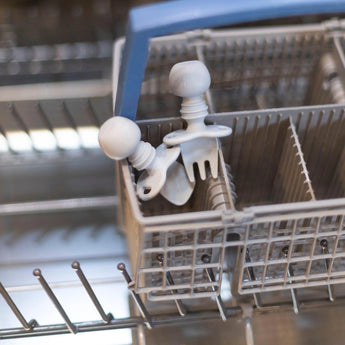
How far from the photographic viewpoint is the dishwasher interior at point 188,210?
1.75ft

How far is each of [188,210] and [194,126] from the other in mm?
167

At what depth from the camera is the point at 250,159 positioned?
69 cm

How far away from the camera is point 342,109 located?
0.62m

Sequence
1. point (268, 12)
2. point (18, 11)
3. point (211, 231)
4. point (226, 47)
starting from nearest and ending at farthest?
point (268, 12) → point (211, 231) → point (226, 47) → point (18, 11)

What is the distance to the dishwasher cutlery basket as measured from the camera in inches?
18.4

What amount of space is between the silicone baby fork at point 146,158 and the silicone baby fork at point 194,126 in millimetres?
15

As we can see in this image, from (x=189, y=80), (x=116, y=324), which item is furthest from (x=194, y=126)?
(x=116, y=324)

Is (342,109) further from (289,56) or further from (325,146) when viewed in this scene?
(289,56)

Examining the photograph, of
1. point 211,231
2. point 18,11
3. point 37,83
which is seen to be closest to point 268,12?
point 211,231

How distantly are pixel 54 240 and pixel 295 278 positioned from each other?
1.30ft

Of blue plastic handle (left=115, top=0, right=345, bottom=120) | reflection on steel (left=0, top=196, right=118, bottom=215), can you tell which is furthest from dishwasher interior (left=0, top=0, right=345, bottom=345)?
blue plastic handle (left=115, top=0, right=345, bottom=120)

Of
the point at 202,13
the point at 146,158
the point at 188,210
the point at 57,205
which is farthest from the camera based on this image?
the point at 57,205

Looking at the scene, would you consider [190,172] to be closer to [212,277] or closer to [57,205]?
[212,277]

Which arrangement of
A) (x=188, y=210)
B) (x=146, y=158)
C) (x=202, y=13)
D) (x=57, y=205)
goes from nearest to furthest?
(x=202, y=13)
(x=146, y=158)
(x=188, y=210)
(x=57, y=205)
